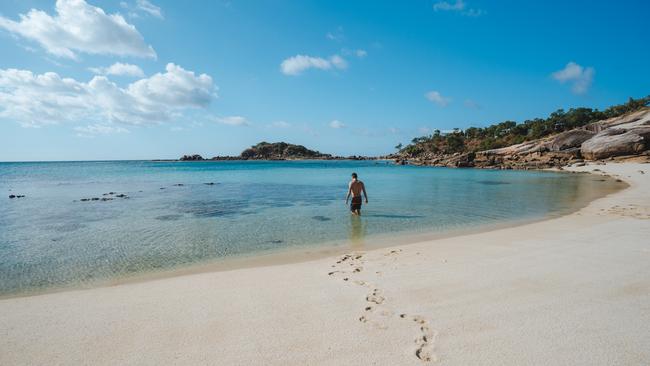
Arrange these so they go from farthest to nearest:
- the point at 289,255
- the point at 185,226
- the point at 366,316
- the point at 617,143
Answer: the point at 617,143
the point at 185,226
the point at 289,255
the point at 366,316

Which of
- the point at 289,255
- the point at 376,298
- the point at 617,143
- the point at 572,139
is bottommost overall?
the point at 289,255

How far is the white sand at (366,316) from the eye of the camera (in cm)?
385

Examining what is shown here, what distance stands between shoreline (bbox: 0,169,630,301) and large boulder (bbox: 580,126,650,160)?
48407 mm

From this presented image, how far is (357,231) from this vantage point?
1248 cm

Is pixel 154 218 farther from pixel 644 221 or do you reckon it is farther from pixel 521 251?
pixel 644 221

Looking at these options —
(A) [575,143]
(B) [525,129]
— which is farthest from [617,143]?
(B) [525,129]

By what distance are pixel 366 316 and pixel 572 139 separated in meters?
69.5

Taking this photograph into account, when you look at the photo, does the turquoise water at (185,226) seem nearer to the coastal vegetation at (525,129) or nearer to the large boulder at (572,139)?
the large boulder at (572,139)

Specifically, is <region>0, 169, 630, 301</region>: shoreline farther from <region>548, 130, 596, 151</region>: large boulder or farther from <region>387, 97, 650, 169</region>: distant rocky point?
<region>548, 130, 596, 151</region>: large boulder

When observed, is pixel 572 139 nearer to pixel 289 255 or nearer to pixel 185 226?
pixel 289 255

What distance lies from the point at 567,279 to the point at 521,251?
231 centimetres

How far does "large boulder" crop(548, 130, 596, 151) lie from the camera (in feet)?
185

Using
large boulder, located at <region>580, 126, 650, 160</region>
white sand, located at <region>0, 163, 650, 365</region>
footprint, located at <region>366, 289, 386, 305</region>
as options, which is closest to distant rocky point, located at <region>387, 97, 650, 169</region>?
large boulder, located at <region>580, 126, 650, 160</region>

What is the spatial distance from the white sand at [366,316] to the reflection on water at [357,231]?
2.87 metres
